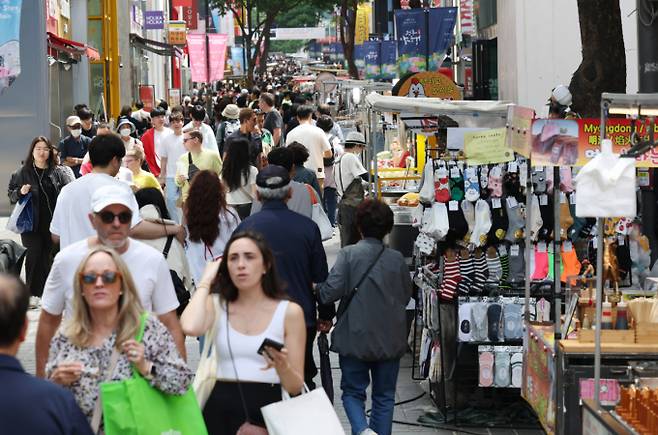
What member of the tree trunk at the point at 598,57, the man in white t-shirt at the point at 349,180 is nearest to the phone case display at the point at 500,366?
the tree trunk at the point at 598,57

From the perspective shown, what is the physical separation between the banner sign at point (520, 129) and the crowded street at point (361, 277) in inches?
1.0

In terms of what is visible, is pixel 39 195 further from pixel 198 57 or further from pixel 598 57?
pixel 198 57

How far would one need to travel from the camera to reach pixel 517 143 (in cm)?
848

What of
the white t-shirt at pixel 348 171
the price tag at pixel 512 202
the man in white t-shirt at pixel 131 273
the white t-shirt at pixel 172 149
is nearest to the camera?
the man in white t-shirt at pixel 131 273

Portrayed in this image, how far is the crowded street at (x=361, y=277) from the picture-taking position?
523cm

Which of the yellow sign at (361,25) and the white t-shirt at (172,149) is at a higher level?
the yellow sign at (361,25)

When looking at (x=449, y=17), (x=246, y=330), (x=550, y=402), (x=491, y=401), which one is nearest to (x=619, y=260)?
(x=491, y=401)

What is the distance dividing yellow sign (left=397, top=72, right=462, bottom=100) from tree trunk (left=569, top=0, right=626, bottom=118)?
16.7ft

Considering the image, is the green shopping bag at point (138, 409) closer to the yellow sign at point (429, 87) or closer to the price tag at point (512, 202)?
the price tag at point (512, 202)

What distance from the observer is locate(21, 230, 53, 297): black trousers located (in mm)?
13164

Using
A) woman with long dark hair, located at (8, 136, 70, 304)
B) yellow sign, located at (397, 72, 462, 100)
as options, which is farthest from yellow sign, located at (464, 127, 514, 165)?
yellow sign, located at (397, 72, 462, 100)

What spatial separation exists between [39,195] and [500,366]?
5.48m

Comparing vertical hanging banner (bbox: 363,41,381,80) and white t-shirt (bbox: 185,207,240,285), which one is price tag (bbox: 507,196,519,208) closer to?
white t-shirt (bbox: 185,207,240,285)

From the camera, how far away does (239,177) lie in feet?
36.9
